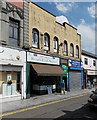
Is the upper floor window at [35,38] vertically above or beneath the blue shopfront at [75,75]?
above

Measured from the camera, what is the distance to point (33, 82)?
15656mm

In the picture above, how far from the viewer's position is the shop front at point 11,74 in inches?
Answer: 457

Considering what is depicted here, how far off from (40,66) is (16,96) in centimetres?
392

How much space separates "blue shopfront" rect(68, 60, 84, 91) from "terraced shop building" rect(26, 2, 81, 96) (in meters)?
0.79

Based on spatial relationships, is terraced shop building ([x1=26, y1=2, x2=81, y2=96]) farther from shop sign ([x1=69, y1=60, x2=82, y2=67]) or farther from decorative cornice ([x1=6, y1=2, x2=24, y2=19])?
decorative cornice ([x1=6, y1=2, x2=24, y2=19])

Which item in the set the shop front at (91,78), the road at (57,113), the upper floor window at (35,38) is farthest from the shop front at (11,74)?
the shop front at (91,78)

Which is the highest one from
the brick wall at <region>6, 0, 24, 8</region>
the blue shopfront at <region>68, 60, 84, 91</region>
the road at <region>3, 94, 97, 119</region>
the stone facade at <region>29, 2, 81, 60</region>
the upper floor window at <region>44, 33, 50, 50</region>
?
the brick wall at <region>6, 0, 24, 8</region>

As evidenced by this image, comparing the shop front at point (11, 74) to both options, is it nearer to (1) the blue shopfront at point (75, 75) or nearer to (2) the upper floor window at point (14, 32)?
(2) the upper floor window at point (14, 32)

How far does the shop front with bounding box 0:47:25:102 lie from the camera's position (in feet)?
38.0

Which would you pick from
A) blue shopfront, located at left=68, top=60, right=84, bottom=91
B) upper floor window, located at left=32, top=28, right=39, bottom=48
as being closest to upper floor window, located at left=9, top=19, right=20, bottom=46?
upper floor window, located at left=32, top=28, right=39, bottom=48

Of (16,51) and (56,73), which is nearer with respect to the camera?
(16,51)

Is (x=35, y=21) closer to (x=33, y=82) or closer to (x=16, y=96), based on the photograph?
(x=33, y=82)

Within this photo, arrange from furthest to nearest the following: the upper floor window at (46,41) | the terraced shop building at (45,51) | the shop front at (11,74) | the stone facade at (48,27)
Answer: the upper floor window at (46,41) → the stone facade at (48,27) → the terraced shop building at (45,51) → the shop front at (11,74)

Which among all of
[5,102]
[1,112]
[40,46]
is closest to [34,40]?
[40,46]
